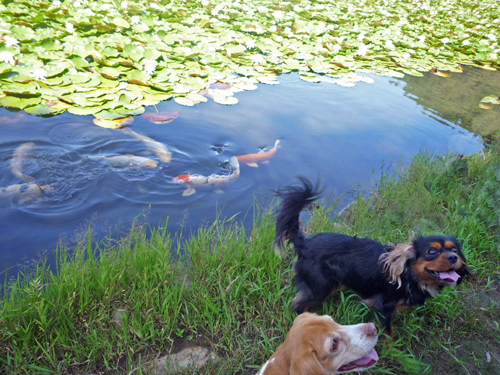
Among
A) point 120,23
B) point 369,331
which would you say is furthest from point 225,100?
point 369,331

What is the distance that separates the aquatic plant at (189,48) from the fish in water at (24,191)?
1.18 m

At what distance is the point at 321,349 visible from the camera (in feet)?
5.27

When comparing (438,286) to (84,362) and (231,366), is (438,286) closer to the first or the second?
(231,366)

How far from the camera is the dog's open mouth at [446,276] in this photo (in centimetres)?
201

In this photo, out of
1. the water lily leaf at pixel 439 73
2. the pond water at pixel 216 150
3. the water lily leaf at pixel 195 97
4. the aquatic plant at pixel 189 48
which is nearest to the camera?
the pond water at pixel 216 150

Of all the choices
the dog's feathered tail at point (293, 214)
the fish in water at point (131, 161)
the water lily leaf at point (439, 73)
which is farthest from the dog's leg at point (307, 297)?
the water lily leaf at point (439, 73)

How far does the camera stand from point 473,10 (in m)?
14.6

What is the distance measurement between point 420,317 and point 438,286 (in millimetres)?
337

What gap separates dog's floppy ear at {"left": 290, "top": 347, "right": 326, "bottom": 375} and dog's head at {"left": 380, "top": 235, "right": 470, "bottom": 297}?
85cm

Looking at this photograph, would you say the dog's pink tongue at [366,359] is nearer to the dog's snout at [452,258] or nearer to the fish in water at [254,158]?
the dog's snout at [452,258]

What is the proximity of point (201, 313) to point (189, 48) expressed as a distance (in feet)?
17.1

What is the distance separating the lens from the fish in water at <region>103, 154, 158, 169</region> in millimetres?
4008

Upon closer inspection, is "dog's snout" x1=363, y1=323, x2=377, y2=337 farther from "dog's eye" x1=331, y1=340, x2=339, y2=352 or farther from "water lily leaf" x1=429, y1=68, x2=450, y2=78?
"water lily leaf" x1=429, y1=68, x2=450, y2=78

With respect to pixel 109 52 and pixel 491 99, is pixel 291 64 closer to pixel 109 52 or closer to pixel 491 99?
pixel 109 52
